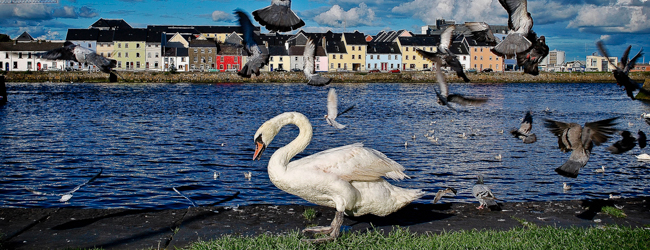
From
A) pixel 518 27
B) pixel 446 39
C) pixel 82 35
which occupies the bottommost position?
pixel 518 27

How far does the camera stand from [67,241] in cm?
636

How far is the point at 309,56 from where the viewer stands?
31.1ft

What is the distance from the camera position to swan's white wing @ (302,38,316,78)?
30.6ft

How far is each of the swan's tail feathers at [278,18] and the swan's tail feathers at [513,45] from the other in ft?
8.13

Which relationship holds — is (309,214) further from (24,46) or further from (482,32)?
(24,46)

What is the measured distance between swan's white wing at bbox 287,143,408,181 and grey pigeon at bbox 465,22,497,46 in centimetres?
237

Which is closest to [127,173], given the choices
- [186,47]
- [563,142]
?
[563,142]

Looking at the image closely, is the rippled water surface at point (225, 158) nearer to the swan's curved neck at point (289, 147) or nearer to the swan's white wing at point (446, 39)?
the swan's white wing at point (446, 39)

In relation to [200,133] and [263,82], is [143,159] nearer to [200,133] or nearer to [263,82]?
[200,133]

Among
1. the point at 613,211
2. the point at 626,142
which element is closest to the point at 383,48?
the point at 613,211

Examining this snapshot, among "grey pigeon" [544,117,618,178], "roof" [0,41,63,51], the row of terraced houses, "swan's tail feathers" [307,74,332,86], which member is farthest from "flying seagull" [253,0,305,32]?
"roof" [0,41,63,51]

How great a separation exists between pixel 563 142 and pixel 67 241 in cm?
661

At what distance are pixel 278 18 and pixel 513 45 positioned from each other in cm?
295

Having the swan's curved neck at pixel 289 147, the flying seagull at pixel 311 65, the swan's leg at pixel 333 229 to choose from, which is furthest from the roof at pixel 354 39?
the swan's leg at pixel 333 229
